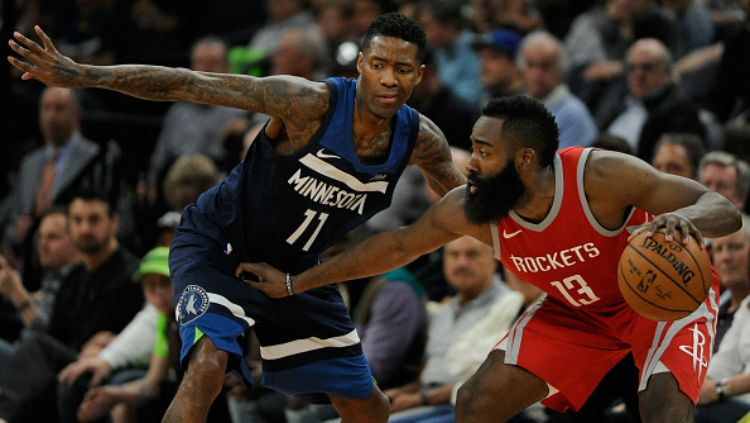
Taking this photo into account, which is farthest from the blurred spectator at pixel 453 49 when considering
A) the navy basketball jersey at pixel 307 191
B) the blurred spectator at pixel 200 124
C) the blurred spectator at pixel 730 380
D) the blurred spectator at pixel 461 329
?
the navy basketball jersey at pixel 307 191

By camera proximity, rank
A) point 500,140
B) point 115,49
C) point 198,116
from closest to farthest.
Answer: point 500,140, point 198,116, point 115,49

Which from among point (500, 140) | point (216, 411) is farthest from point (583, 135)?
point (500, 140)

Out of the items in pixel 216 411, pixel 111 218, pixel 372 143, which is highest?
pixel 372 143

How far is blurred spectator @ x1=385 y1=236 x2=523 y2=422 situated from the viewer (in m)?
7.70

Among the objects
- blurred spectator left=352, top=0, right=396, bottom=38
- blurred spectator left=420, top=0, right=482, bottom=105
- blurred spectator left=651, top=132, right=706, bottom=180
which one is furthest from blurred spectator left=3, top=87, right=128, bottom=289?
blurred spectator left=651, top=132, right=706, bottom=180

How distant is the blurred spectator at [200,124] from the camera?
10.9 metres

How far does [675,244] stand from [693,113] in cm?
392

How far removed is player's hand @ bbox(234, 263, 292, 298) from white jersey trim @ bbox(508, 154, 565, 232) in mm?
1045

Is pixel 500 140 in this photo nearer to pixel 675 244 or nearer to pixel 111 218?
pixel 675 244

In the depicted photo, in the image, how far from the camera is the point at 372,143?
19.7 feet

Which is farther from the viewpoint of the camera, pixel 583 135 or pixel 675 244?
pixel 583 135

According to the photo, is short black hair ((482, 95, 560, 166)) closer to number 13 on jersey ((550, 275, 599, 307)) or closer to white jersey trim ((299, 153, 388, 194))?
number 13 on jersey ((550, 275, 599, 307))

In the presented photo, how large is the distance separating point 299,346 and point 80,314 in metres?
3.24

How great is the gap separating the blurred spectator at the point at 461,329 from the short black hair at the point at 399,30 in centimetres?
195
